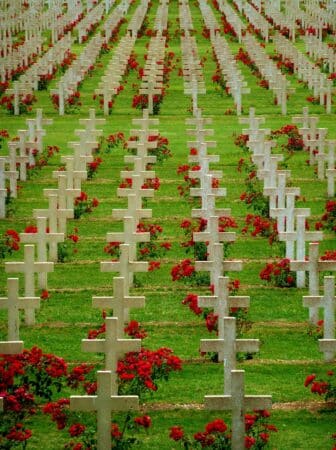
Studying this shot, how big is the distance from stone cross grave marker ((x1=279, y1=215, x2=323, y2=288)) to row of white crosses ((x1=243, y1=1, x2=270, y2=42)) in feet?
84.0

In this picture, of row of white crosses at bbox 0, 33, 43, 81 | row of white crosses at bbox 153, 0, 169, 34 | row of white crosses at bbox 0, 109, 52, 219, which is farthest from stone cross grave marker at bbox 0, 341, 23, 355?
row of white crosses at bbox 153, 0, 169, 34

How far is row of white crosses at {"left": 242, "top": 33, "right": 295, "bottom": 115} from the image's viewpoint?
3102 centimetres

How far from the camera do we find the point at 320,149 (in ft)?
79.0

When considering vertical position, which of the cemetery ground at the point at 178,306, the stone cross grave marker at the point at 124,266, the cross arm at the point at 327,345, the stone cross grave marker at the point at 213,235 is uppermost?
the stone cross grave marker at the point at 213,235

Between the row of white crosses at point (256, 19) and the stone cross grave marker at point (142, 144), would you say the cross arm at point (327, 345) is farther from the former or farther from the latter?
the row of white crosses at point (256, 19)

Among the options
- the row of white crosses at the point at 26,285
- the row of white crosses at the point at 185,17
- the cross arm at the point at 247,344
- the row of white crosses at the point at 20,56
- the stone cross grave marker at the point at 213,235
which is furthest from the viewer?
the row of white crosses at the point at 185,17

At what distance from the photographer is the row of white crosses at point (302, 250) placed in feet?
44.7

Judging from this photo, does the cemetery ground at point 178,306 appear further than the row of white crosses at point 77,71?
No

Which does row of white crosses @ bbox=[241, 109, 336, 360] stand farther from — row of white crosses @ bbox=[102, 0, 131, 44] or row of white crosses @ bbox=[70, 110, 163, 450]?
row of white crosses @ bbox=[102, 0, 131, 44]

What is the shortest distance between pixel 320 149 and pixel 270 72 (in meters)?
10.1

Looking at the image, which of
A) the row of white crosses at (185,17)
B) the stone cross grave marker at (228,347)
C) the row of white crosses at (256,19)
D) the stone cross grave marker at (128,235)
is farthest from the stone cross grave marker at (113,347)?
the row of white crosses at (185,17)

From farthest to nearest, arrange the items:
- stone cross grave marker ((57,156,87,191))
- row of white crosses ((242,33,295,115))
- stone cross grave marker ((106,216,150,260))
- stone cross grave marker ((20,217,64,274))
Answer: row of white crosses ((242,33,295,115)), stone cross grave marker ((57,156,87,191)), stone cross grave marker ((20,217,64,274)), stone cross grave marker ((106,216,150,260))

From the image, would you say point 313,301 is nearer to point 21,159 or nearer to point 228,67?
point 21,159

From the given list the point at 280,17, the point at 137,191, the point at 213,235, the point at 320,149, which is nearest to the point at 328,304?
the point at 213,235
